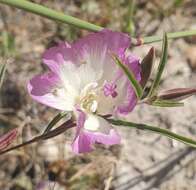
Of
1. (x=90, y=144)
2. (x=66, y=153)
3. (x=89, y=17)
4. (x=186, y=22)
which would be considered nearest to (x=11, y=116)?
(x=66, y=153)

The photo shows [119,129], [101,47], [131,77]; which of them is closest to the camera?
[131,77]

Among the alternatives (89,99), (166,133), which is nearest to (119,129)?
(89,99)

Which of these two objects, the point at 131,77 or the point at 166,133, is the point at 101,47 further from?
the point at 166,133

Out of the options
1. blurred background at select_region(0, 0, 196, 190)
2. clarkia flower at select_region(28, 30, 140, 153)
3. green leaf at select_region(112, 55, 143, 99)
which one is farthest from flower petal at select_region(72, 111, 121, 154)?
blurred background at select_region(0, 0, 196, 190)

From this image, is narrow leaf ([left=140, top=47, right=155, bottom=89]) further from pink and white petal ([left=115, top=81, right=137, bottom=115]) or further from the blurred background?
the blurred background

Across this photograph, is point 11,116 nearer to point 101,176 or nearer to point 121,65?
point 101,176

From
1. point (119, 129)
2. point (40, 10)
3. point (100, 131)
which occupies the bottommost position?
point (119, 129)

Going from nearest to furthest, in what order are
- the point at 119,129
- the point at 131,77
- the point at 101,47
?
the point at 131,77 < the point at 101,47 < the point at 119,129

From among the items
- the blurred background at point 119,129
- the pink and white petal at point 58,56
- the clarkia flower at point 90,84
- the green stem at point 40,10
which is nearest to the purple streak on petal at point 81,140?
the clarkia flower at point 90,84
